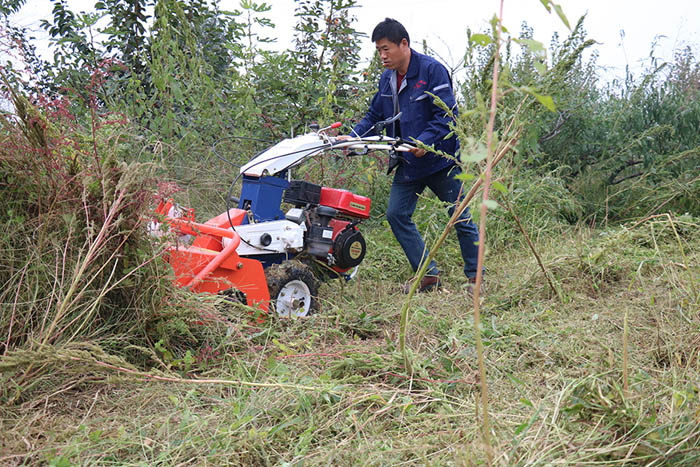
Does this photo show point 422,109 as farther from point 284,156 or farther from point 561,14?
point 561,14

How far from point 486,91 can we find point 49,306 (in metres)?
2.02

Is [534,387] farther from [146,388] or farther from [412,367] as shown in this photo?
[146,388]

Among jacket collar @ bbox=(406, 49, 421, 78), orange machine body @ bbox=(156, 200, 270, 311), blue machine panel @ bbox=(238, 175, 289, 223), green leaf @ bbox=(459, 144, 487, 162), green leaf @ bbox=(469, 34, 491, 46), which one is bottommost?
orange machine body @ bbox=(156, 200, 270, 311)

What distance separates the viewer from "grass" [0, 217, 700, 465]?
1.82 meters

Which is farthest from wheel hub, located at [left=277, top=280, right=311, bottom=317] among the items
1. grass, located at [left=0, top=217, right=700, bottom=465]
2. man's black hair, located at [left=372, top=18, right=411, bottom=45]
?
man's black hair, located at [left=372, top=18, right=411, bottom=45]

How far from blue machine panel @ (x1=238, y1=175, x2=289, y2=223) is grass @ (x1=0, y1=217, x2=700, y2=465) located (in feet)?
2.25

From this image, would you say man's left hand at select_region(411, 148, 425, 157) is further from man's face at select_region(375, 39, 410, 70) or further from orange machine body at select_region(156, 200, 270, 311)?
orange machine body at select_region(156, 200, 270, 311)

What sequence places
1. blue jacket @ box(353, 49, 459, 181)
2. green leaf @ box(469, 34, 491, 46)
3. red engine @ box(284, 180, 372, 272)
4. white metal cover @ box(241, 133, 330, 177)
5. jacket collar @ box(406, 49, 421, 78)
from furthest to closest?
jacket collar @ box(406, 49, 421, 78) → blue jacket @ box(353, 49, 459, 181) → red engine @ box(284, 180, 372, 272) → white metal cover @ box(241, 133, 330, 177) → green leaf @ box(469, 34, 491, 46)

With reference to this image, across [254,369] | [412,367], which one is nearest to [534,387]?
[412,367]

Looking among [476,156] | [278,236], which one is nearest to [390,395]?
[476,156]

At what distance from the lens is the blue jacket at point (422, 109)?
13.2ft

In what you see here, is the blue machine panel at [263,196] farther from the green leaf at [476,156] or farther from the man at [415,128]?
the green leaf at [476,156]

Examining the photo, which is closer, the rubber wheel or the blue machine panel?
the rubber wheel

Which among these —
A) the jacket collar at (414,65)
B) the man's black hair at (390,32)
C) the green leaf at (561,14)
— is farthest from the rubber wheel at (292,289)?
the green leaf at (561,14)
